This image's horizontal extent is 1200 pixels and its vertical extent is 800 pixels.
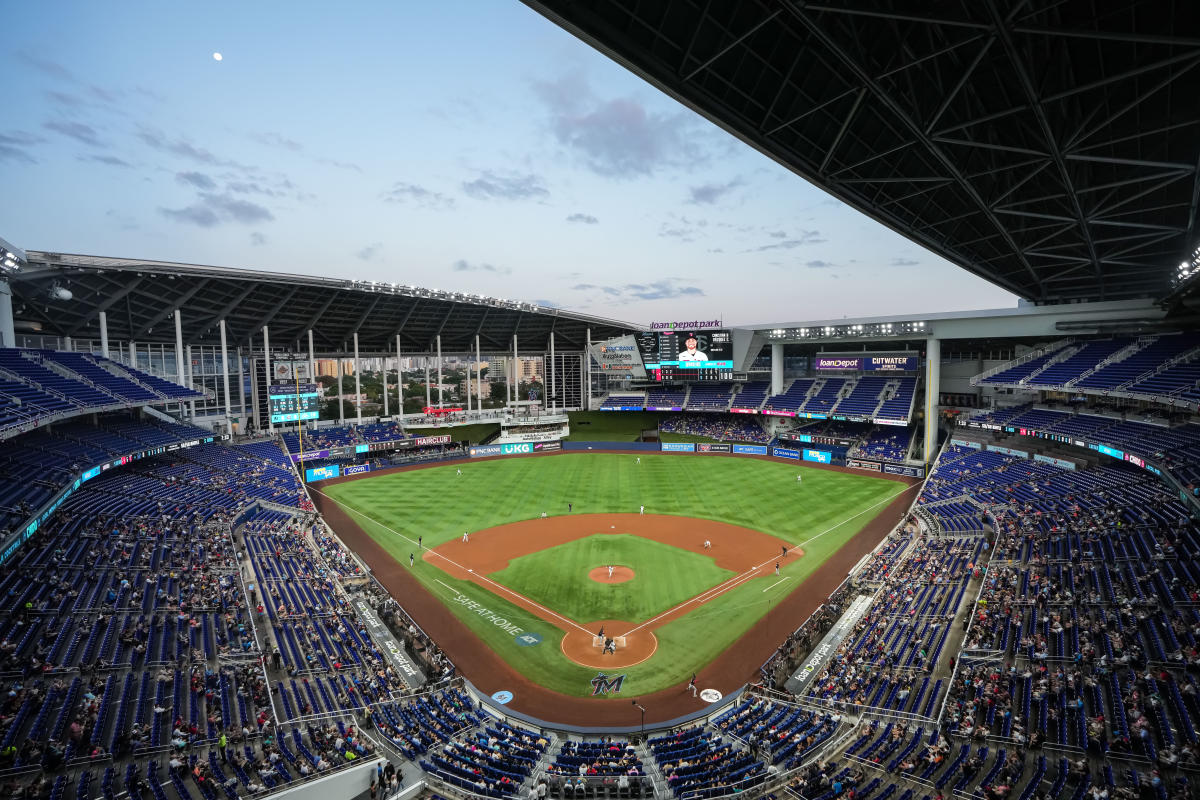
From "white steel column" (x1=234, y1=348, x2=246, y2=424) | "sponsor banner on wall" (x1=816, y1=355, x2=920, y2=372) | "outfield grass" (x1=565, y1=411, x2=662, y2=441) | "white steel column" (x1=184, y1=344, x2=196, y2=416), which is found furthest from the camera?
"outfield grass" (x1=565, y1=411, x2=662, y2=441)

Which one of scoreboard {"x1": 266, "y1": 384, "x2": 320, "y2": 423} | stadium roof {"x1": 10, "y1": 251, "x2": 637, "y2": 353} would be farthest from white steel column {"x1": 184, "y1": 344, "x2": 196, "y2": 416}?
scoreboard {"x1": 266, "y1": 384, "x2": 320, "y2": 423}

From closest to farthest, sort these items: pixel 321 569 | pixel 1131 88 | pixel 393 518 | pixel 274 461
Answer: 1. pixel 1131 88
2. pixel 321 569
3. pixel 393 518
4. pixel 274 461

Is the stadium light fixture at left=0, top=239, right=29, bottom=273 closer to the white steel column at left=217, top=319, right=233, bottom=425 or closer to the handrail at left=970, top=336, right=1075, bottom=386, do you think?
the white steel column at left=217, top=319, right=233, bottom=425

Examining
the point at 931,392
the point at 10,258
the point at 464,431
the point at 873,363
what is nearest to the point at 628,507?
the point at 931,392

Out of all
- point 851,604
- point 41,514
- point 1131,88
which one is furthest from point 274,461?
point 1131,88

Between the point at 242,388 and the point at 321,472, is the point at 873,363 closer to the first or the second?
the point at 321,472

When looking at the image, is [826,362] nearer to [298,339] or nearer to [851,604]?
[851,604]

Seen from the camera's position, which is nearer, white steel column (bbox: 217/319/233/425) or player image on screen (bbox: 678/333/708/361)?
white steel column (bbox: 217/319/233/425)
